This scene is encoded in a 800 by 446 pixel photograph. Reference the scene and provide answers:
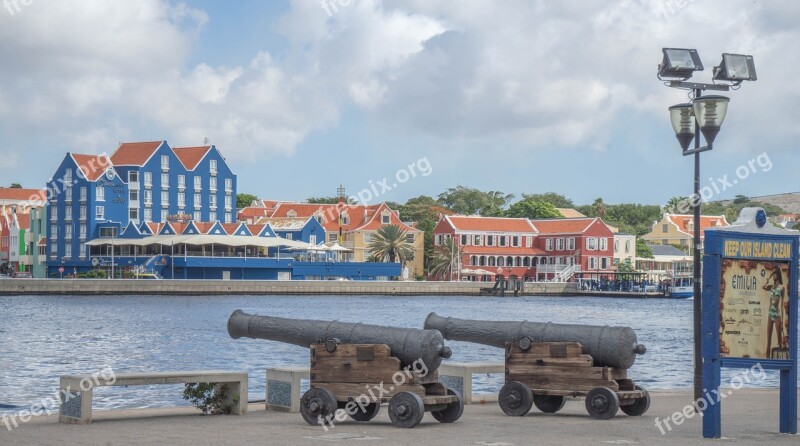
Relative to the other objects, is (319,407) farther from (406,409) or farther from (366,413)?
(406,409)

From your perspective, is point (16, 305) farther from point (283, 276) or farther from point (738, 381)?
point (738, 381)

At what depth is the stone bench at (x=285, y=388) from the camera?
636 inches

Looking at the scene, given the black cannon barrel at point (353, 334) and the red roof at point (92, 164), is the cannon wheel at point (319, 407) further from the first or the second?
the red roof at point (92, 164)

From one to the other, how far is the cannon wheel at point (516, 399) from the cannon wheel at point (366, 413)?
1.94m

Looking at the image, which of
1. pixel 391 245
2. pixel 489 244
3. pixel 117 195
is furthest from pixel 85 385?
pixel 489 244

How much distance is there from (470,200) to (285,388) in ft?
495

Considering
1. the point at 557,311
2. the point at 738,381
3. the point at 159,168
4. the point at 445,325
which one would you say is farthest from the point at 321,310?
the point at 445,325

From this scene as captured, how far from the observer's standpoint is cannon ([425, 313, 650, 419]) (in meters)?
15.1

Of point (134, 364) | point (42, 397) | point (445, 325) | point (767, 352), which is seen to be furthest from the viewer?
point (134, 364)

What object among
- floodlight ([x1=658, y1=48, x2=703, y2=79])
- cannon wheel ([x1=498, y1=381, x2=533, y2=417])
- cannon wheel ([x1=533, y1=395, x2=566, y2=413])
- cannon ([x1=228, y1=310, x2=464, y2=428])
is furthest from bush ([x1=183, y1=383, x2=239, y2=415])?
floodlight ([x1=658, y1=48, x2=703, y2=79])

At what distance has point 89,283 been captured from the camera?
10106cm

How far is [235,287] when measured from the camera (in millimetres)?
106438

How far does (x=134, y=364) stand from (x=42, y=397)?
517 inches

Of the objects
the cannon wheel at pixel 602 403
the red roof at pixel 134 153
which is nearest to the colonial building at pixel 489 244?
the red roof at pixel 134 153
